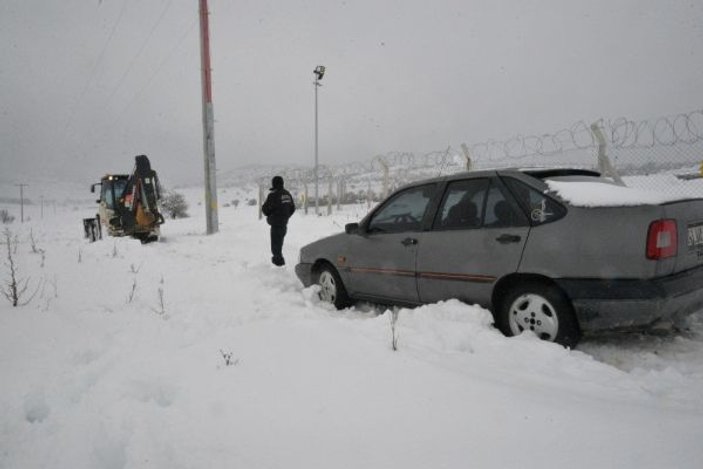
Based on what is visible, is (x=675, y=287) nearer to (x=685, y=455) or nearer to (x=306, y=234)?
(x=685, y=455)

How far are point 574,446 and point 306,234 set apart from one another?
435 inches

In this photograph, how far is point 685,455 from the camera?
5.88ft

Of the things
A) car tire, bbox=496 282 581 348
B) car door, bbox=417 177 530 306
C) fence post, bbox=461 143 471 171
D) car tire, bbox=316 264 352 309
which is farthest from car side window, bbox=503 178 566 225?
fence post, bbox=461 143 471 171

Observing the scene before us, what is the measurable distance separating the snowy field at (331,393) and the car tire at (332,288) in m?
0.92

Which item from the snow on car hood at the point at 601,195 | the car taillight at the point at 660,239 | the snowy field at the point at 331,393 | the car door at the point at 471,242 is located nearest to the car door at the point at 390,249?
the car door at the point at 471,242

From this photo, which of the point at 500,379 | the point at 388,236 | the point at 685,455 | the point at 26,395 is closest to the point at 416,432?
the point at 500,379

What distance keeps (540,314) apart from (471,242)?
0.85 meters

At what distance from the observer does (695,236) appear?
131 inches

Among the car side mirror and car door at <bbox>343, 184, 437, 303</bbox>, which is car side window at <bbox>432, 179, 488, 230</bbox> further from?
the car side mirror

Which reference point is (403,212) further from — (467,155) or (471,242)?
(467,155)

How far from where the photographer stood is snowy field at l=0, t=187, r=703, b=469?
75.5 inches

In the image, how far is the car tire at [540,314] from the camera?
3236mm

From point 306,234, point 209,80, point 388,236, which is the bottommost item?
point 306,234

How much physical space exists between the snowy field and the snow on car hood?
115cm
